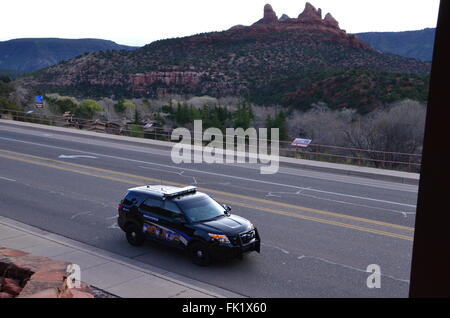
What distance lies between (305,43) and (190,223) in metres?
75.6

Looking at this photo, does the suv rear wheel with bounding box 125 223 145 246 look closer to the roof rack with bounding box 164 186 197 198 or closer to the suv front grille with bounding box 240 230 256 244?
the roof rack with bounding box 164 186 197 198

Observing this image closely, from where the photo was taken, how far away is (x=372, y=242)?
11.9 m

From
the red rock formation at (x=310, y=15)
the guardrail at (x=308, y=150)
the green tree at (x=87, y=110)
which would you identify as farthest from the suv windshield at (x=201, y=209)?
the red rock formation at (x=310, y=15)

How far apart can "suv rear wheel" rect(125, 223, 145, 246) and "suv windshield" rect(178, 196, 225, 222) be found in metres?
1.31

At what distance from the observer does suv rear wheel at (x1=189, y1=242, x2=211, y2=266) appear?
997 centimetres

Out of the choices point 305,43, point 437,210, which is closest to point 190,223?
point 437,210

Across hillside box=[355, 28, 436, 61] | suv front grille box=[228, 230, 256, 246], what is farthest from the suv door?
hillside box=[355, 28, 436, 61]

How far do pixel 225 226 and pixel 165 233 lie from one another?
4.79ft

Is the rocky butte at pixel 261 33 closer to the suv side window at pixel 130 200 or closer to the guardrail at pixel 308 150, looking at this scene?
the guardrail at pixel 308 150

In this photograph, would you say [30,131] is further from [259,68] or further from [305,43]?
[305,43]

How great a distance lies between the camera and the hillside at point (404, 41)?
14800cm

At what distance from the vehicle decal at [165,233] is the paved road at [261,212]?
0.46 meters

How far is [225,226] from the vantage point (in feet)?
33.6

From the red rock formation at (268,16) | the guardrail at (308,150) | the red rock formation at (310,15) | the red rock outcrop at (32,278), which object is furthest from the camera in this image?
the red rock formation at (268,16)
